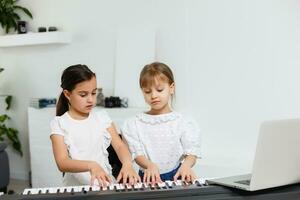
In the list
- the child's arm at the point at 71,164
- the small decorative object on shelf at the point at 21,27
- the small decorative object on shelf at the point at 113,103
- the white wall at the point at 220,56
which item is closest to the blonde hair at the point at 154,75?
the child's arm at the point at 71,164

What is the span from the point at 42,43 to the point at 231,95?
2200 mm

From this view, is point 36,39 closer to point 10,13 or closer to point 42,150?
point 10,13

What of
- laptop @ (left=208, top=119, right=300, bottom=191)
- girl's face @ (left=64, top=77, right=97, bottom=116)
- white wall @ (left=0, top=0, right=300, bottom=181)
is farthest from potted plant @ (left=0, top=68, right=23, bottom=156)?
laptop @ (left=208, top=119, right=300, bottom=191)

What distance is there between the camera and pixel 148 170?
1.68 meters

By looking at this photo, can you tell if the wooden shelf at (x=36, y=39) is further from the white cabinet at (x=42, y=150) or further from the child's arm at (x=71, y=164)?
the child's arm at (x=71, y=164)

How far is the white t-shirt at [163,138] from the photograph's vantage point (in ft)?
Answer: 6.34

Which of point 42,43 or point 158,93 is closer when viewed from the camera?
point 158,93

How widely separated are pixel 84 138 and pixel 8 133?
3.46m

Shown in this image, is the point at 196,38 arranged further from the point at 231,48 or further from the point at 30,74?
the point at 30,74

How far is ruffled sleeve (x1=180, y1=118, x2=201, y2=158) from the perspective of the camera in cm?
190

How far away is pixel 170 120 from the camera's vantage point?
1.98 metres

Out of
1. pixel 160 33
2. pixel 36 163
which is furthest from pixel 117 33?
pixel 36 163

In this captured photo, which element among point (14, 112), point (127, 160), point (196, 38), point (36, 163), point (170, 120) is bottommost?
point (36, 163)

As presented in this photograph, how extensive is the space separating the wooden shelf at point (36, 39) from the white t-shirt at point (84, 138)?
2852 mm
